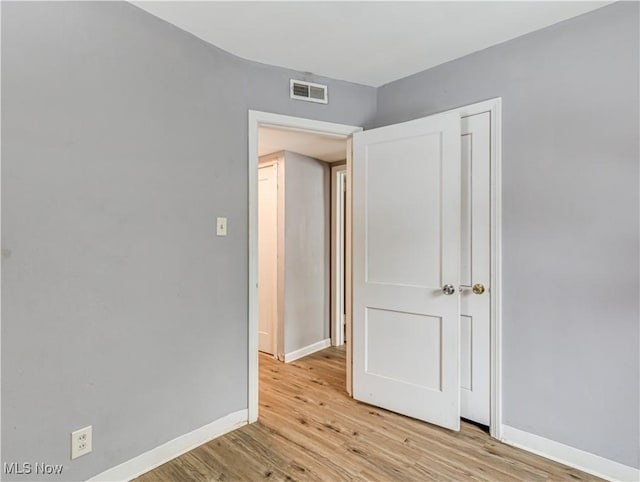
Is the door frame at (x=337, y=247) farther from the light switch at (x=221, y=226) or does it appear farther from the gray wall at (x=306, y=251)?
the light switch at (x=221, y=226)

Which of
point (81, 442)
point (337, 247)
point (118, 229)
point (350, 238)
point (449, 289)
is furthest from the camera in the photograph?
point (337, 247)

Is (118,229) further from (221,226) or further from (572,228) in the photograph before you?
(572,228)

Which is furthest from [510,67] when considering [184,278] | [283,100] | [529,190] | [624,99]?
[184,278]

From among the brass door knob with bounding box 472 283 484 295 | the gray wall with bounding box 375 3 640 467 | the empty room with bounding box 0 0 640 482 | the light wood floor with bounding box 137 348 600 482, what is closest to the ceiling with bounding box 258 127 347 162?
the empty room with bounding box 0 0 640 482

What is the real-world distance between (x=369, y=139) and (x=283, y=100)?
0.66 metres

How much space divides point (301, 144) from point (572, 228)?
7.35ft

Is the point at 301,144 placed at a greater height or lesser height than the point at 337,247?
greater

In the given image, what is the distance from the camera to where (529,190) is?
1965mm

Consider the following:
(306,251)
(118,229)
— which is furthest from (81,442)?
(306,251)

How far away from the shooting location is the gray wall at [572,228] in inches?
66.4

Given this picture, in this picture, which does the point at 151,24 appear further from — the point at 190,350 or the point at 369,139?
the point at 190,350

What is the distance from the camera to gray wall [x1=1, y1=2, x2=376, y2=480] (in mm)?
1402

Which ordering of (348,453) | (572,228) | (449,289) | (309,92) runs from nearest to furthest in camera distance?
(572,228)
(348,453)
(449,289)
(309,92)

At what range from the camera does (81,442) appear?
1.57m
